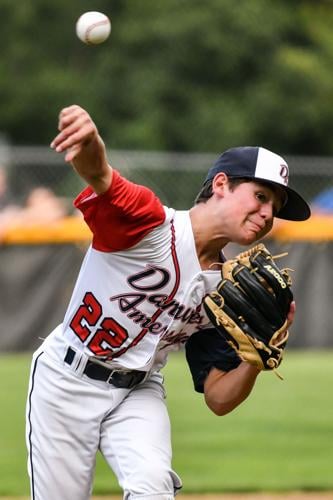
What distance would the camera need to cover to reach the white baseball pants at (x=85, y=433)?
4301 millimetres

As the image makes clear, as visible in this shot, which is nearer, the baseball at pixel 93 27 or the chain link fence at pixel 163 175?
the baseball at pixel 93 27

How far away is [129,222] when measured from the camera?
4.12 meters

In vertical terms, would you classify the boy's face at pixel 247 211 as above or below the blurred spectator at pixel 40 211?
below

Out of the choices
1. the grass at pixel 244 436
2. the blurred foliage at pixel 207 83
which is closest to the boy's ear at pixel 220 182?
the grass at pixel 244 436

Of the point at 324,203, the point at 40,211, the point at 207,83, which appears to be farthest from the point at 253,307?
the point at 207,83

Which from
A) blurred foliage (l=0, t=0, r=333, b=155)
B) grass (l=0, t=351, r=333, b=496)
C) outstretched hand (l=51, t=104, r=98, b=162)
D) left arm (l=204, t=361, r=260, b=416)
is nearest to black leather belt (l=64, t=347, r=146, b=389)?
left arm (l=204, t=361, r=260, b=416)

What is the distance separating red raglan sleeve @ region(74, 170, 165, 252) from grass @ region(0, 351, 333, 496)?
2.60 meters

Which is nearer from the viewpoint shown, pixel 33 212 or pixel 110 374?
pixel 110 374

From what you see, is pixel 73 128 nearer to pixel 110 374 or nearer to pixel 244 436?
pixel 110 374

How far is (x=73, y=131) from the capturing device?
150 inches

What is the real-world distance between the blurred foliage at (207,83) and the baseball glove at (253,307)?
17.7 m

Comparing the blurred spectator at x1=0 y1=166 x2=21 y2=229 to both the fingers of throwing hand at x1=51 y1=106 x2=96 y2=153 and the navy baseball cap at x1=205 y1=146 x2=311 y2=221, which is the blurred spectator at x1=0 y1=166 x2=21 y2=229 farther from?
the fingers of throwing hand at x1=51 y1=106 x2=96 y2=153

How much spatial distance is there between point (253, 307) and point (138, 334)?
1.48ft

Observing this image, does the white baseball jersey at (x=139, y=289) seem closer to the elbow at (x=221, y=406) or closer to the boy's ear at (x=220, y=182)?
the boy's ear at (x=220, y=182)
